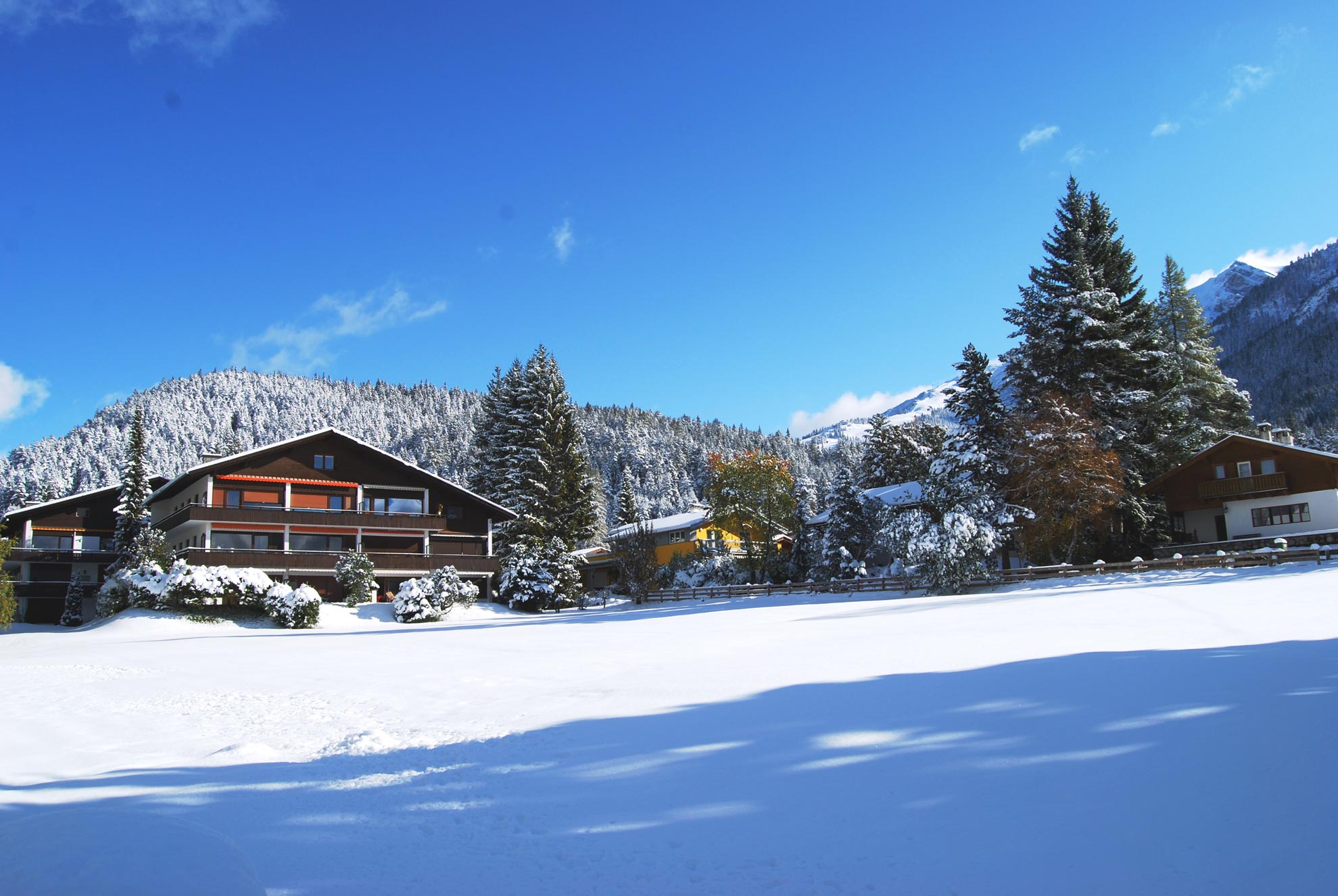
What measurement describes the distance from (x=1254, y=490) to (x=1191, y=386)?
8.64m

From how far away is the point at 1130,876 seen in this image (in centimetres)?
592

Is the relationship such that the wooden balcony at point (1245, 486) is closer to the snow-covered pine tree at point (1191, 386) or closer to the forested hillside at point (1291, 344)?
the snow-covered pine tree at point (1191, 386)

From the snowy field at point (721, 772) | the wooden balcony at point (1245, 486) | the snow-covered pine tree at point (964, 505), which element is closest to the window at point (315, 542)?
the snowy field at point (721, 772)

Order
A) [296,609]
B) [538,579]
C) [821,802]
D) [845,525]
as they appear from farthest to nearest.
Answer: [845,525] < [538,579] < [296,609] < [821,802]

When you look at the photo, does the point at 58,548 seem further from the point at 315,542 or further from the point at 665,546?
the point at 665,546

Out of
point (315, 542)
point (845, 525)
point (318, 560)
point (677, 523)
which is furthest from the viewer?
point (677, 523)

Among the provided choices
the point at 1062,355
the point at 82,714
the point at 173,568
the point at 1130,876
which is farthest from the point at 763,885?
the point at 1062,355

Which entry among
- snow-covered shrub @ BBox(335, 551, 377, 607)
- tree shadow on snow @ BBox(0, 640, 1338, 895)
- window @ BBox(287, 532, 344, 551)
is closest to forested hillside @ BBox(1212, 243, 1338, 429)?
snow-covered shrub @ BBox(335, 551, 377, 607)

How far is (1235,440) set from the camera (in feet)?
139

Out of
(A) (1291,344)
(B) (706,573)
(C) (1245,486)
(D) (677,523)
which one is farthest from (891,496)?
(A) (1291,344)

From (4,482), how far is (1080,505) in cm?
18629

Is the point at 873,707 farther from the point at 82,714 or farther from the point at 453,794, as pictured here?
the point at 82,714

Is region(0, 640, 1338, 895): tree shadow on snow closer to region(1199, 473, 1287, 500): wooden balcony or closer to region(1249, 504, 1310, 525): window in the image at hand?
region(1199, 473, 1287, 500): wooden balcony

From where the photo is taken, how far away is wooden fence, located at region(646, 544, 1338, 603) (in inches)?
1176
